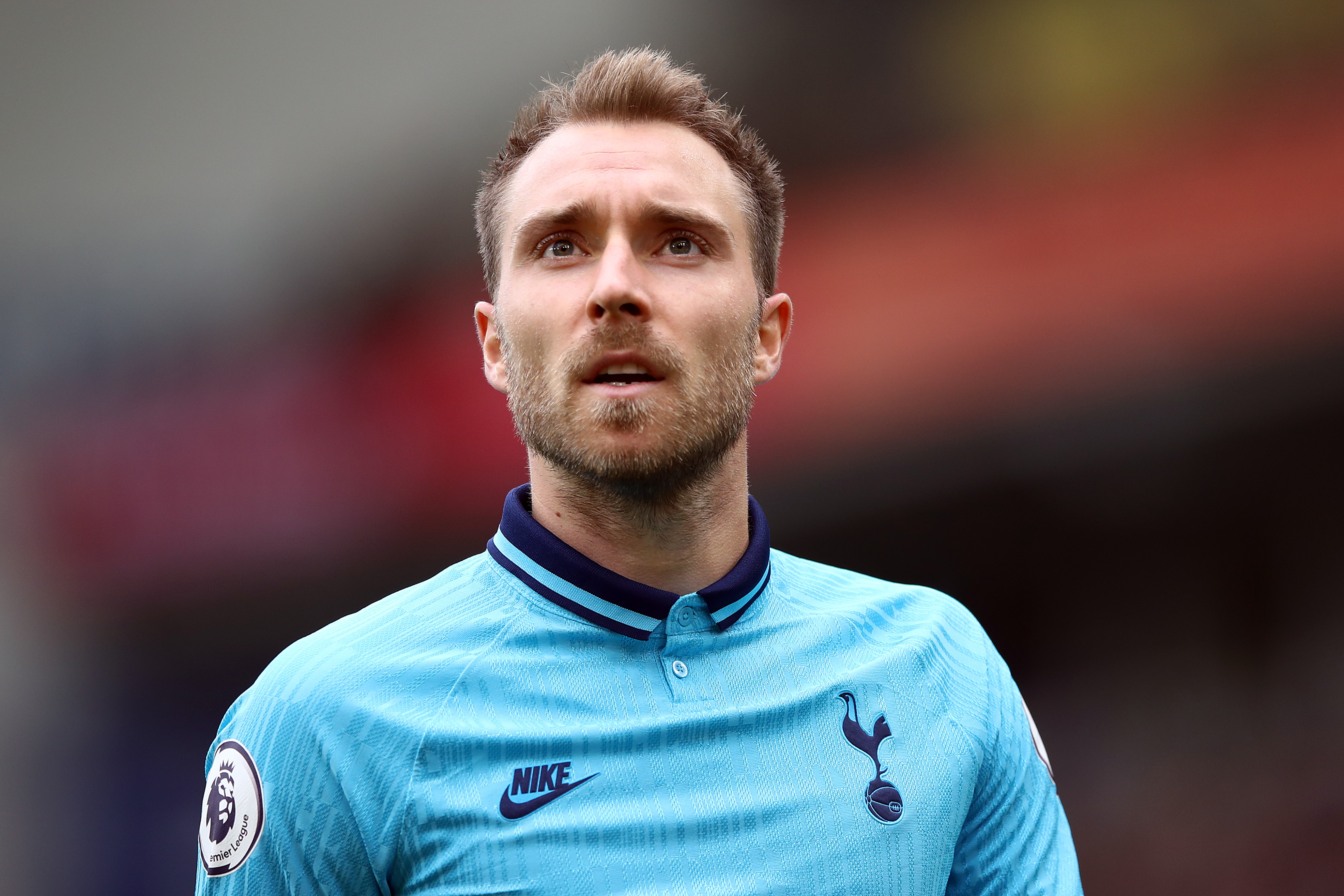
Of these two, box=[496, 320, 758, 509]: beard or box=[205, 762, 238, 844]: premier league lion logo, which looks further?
box=[496, 320, 758, 509]: beard

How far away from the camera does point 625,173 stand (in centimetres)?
152

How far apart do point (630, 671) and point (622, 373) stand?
387 millimetres

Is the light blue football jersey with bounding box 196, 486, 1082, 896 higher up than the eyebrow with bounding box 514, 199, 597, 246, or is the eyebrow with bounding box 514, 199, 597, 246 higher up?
the eyebrow with bounding box 514, 199, 597, 246

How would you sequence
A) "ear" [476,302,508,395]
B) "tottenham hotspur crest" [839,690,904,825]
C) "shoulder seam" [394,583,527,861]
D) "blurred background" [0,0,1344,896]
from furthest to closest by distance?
1. "blurred background" [0,0,1344,896]
2. "ear" [476,302,508,395]
3. "tottenham hotspur crest" [839,690,904,825]
4. "shoulder seam" [394,583,527,861]

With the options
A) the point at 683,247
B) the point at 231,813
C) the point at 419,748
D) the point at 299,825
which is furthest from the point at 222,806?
the point at 683,247

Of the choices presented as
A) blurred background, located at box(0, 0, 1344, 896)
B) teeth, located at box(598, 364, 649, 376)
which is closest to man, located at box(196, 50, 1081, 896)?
teeth, located at box(598, 364, 649, 376)

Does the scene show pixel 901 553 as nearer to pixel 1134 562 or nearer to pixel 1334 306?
pixel 1134 562

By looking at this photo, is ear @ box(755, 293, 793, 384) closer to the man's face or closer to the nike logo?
the man's face

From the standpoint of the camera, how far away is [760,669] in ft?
4.68

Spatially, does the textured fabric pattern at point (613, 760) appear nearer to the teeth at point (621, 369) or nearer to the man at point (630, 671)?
the man at point (630, 671)

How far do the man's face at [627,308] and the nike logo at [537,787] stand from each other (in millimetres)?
374

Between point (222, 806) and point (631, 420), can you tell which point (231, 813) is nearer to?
point (222, 806)

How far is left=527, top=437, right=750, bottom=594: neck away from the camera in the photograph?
4.77 ft

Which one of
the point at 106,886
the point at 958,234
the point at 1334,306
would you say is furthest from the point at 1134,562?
the point at 106,886
